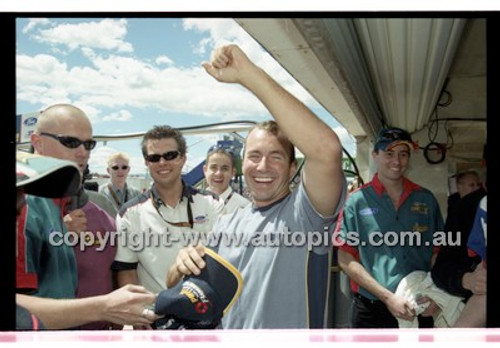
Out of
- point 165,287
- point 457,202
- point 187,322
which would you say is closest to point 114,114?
point 165,287

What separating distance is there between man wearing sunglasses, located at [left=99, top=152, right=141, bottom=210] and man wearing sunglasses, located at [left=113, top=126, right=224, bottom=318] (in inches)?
1.5

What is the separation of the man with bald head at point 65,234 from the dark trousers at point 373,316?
1.09 meters

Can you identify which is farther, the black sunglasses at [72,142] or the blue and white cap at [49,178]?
the black sunglasses at [72,142]

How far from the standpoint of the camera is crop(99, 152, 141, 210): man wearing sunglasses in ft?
7.90

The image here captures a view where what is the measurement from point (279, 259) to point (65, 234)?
0.93 m

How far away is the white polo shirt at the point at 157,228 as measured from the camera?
96.8 inches

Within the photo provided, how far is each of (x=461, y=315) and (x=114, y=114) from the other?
5.76 ft

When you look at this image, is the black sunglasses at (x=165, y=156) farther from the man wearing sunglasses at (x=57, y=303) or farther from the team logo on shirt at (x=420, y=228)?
the team logo on shirt at (x=420, y=228)

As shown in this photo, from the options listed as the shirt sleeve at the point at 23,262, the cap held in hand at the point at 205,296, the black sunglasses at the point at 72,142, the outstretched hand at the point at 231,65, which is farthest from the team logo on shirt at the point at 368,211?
the shirt sleeve at the point at 23,262

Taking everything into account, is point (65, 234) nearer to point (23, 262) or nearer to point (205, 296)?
point (23, 262)

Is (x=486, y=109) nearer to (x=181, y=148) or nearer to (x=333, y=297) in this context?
(x=333, y=297)

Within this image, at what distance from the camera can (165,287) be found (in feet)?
8.09

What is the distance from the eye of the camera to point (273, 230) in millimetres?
2443

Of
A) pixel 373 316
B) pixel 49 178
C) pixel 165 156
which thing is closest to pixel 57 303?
pixel 165 156
